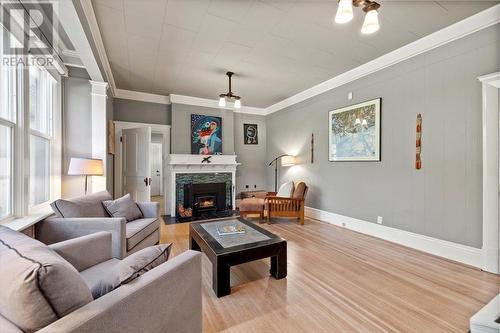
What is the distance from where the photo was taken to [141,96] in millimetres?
4895

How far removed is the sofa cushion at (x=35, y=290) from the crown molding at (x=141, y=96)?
4.63 m

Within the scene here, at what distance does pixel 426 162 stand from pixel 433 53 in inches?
53.3

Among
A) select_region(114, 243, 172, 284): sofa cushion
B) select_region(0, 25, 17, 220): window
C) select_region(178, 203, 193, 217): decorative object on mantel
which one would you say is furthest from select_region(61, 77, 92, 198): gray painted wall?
select_region(114, 243, 172, 284): sofa cushion

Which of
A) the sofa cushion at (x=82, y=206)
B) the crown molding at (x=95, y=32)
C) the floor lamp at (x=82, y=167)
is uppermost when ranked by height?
the crown molding at (x=95, y=32)

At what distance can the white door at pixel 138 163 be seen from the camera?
442cm

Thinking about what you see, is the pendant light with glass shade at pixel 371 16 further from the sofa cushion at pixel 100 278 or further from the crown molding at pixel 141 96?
the crown molding at pixel 141 96

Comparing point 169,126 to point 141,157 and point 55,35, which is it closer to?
point 141,157

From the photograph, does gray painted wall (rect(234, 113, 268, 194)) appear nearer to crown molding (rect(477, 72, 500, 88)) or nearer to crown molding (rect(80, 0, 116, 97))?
crown molding (rect(80, 0, 116, 97))

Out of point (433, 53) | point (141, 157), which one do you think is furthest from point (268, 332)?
point (141, 157)

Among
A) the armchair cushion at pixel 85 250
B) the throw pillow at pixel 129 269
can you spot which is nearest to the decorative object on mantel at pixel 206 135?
the armchair cushion at pixel 85 250

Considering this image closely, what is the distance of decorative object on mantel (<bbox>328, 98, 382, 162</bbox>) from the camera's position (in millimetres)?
3449

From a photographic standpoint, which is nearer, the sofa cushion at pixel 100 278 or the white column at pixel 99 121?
the sofa cushion at pixel 100 278

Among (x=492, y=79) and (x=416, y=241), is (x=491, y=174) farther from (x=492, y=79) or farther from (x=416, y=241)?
(x=416, y=241)

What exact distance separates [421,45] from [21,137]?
183 inches
